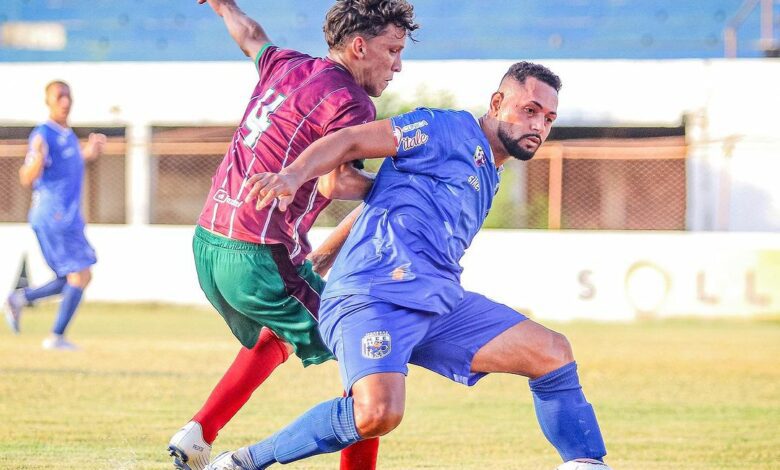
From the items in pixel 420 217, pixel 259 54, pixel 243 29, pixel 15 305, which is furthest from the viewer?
pixel 15 305

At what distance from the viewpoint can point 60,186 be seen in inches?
502

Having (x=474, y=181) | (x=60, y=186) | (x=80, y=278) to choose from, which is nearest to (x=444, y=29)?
(x=60, y=186)

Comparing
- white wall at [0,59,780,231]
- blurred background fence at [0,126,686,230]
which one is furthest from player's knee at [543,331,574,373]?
white wall at [0,59,780,231]

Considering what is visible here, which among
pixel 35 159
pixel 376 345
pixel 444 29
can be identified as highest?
pixel 444 29

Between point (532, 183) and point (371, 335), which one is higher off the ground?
point (532, 183)

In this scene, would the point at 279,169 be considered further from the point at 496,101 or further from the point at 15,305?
the point at 15,305

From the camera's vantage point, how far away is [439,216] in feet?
15.6

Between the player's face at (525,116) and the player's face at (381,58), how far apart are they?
0.48 metres

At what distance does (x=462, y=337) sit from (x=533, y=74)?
3.33ft

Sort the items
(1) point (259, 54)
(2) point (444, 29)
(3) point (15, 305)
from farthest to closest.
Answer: (2) point (444, 29)
(3) point (15, 305)
(1) point (259, 54)

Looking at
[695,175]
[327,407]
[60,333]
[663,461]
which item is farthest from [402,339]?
[695,175]

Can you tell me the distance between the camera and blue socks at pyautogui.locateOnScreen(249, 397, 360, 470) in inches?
182

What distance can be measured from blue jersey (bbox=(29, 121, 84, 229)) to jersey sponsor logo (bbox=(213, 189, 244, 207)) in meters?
7.80

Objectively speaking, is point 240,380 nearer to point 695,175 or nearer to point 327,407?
point 327,407
